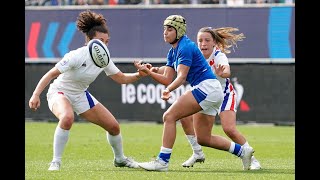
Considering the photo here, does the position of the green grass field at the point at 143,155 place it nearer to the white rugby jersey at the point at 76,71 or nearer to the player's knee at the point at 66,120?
the player's knee at the point at 66,120

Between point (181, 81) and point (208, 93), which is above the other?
point (181, 81)

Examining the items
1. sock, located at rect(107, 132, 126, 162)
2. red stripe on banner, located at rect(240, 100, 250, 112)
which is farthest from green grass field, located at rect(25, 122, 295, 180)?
red stripe on banner, located at rect(240, 100, 250, 112)

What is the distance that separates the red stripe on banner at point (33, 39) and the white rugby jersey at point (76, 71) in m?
16.5

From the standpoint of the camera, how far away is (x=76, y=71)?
13.5 metres

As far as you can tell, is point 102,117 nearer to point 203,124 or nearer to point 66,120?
point 66,120

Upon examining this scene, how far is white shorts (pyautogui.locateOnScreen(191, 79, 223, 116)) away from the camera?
42.8 feet

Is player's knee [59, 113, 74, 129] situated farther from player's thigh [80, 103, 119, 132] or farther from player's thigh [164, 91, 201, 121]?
player's thigh [164, 91, 201, 121]

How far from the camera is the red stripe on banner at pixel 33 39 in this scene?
2998 cm

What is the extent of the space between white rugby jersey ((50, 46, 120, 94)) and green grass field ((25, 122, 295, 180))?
1.19 m

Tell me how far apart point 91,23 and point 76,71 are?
720mm

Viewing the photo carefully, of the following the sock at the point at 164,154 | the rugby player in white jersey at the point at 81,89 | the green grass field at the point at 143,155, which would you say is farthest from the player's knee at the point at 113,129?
the sock at the point at 164,154

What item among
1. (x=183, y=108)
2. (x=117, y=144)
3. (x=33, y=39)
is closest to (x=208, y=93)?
(x=183, y=108)
